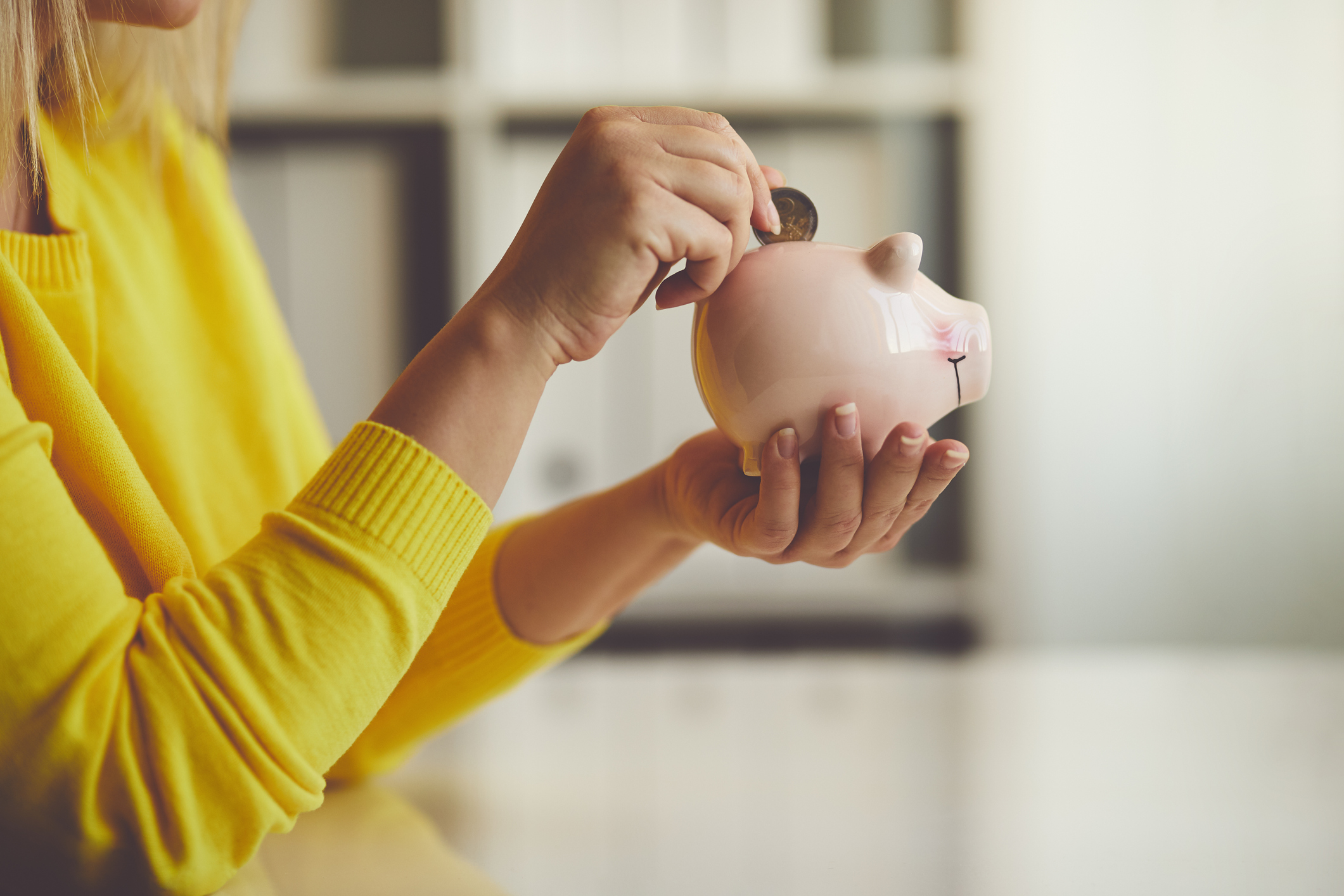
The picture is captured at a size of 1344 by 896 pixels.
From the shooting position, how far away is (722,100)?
60.4 inches

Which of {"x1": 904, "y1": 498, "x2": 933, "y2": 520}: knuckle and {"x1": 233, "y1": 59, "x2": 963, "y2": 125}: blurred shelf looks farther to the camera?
{"x1": 233, "y1": 59, "x2": 963, "y2": 125}: blurred shelf

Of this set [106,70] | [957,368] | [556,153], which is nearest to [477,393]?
[957,368]

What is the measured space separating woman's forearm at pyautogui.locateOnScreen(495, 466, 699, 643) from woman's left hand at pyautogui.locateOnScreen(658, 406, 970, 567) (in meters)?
0.07

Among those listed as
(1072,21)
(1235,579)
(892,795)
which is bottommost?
(1235,579)

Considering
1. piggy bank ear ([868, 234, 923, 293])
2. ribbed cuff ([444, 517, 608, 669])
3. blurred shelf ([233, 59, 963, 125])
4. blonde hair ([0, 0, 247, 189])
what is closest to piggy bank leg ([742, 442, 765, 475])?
piggy bank ear ([868, 234, 923, 293])

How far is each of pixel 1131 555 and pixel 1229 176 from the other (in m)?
0.64

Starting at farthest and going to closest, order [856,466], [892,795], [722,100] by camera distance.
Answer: [722,100]
[892,795]
[856,466]

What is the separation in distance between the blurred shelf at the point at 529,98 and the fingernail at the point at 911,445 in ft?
3.89

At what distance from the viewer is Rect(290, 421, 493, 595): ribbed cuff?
0.40 m

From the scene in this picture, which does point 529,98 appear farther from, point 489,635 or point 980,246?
point 489,635

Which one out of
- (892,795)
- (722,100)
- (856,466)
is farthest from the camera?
(722,100)

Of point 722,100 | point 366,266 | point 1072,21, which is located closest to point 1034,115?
point 1072,21

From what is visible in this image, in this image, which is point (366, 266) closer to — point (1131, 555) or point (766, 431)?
point (766, 431)

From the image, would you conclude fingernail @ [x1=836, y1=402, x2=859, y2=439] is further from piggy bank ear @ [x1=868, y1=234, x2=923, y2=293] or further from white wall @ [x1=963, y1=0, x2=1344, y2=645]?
white wall @ [x1=963, y1=0, x2=1344, y2=645]
